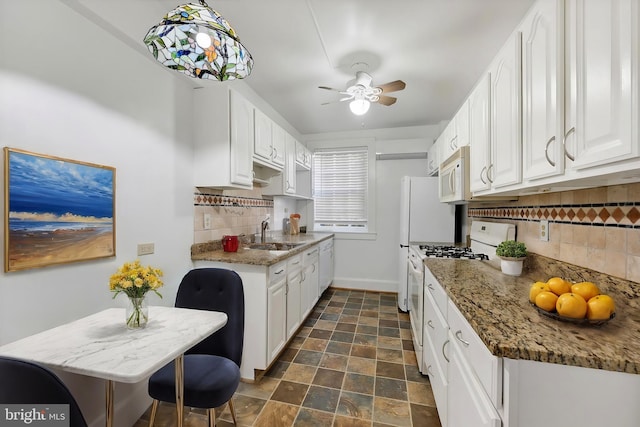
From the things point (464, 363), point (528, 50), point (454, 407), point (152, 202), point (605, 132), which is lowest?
point (454, 407)

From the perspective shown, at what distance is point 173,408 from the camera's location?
1.71 metres

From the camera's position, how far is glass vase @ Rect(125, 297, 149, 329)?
112 cm

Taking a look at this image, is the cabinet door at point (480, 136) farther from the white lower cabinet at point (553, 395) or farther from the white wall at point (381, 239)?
the white wall at point (381, 239)

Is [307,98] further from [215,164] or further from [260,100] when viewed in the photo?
[215,164]

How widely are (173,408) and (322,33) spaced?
2.75 metres

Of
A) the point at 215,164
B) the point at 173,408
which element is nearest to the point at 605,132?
the point at 215,164

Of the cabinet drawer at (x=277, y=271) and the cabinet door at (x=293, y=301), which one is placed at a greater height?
the cabinet drawer at (x=277, y=271)

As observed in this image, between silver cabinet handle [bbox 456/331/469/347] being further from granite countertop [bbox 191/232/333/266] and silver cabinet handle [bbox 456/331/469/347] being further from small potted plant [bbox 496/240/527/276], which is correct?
granite countertop [bbox 191/232/333/266]

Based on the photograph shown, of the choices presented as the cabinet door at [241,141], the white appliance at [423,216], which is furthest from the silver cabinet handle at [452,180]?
the cabinet door at [241,141]

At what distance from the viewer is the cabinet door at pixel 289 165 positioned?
3.26 meters

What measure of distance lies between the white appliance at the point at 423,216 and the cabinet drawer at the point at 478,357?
208cm

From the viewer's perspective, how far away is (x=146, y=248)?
1721 millimetres

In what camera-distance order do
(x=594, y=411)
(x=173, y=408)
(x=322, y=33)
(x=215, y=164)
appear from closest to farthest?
(x=594, y=411) < (x=173, y=408) < (x=322, y=33) < (x=215, y=164)

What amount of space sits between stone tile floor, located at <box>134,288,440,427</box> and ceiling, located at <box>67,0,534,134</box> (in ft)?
7.77
